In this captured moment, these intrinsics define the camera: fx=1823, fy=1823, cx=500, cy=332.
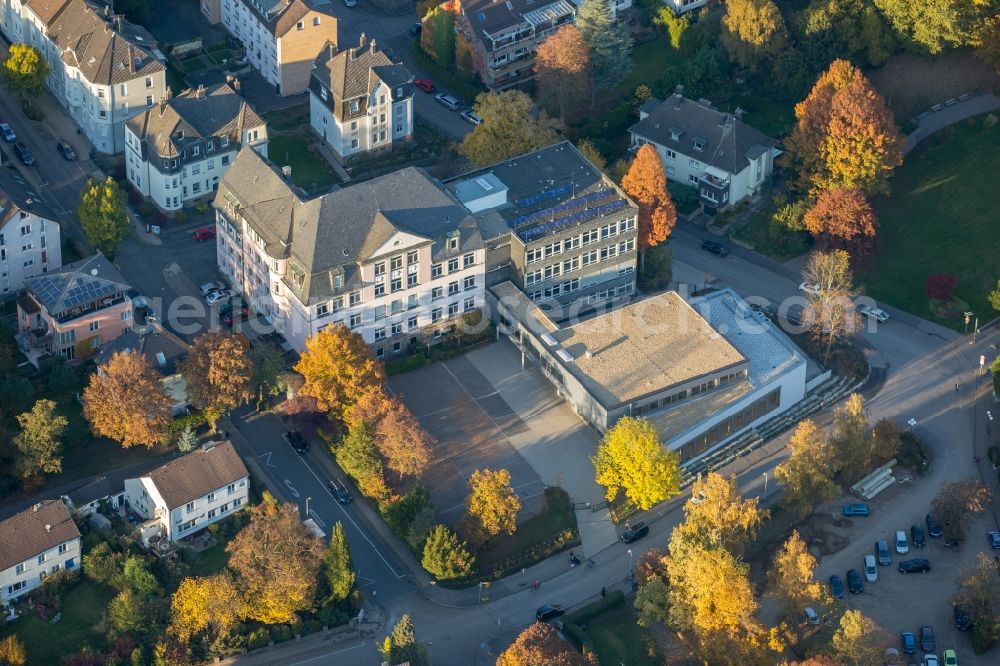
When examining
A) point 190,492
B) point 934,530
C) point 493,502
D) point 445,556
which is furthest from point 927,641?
point 190,492

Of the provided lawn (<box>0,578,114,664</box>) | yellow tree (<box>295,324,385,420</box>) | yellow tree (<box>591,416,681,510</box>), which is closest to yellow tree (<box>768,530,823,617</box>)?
yellow tree (<box>591,416,681,510</box>)

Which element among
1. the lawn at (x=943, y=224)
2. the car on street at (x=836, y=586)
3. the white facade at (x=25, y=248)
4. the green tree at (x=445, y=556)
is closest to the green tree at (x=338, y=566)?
the green tree at (x=445, y=556)

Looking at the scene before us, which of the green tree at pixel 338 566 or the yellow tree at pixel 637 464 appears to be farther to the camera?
the yellow tree at pixel 637 464

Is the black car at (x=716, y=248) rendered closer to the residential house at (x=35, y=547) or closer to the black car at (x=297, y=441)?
the black car at (x=297, y=441)

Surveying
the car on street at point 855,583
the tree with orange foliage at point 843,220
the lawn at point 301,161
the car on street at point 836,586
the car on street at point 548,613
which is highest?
the tree with orange foliage at point 843,220

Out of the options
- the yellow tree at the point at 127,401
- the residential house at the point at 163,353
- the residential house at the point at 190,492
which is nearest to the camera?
the residential house at the point at 190,492

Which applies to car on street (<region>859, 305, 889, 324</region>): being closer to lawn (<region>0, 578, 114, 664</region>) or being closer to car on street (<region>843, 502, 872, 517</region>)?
car on street (<region>843, 502, 872, 517</region>)
